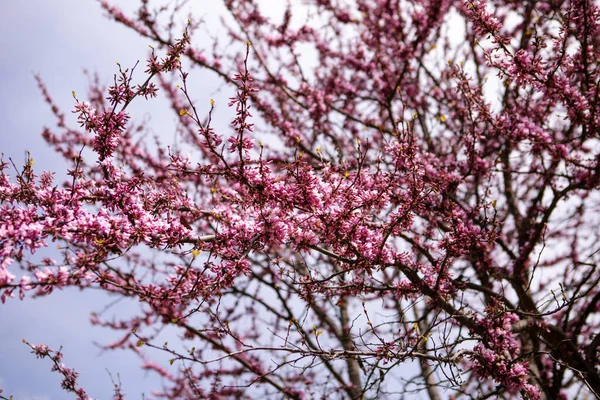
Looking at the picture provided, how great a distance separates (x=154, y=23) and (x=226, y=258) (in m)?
5.77

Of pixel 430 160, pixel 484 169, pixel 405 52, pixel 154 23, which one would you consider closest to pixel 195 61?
pixel 154 23

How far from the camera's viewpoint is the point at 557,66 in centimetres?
382

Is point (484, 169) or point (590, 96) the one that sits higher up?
point (484, 169)

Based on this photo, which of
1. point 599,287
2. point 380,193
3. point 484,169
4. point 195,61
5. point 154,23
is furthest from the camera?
point 195,61

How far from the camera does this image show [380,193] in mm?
3465

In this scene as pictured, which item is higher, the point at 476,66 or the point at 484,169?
the point at 476,66

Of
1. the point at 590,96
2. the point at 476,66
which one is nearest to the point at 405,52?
the point at 476,66

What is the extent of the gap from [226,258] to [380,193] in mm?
1408

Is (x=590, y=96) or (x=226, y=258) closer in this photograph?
(x=226, y=258)

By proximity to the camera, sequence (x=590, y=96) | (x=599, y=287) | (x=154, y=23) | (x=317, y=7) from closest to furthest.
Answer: (x=590, y=96) < (x=599, y=287) < (x=154, y=23) < (x=317, y=7)

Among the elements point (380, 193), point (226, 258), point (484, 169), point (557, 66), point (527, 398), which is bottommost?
point (527, 398)

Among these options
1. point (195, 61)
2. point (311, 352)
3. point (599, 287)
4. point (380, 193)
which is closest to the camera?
point (311, 352)

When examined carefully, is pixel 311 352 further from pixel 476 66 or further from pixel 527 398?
pixel 476 66

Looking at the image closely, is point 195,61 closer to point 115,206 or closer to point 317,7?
point 317,7
